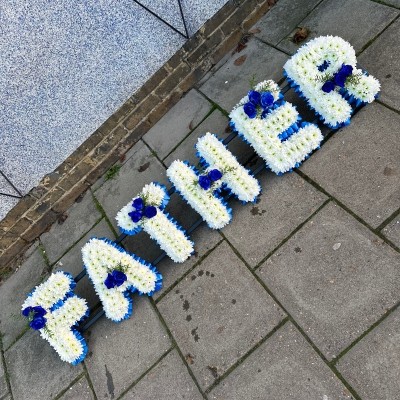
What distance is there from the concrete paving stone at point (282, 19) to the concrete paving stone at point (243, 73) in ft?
0.38

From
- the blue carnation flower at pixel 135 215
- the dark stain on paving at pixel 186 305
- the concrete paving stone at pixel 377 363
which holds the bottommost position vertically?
the concrete paving stone at pixel 377 363

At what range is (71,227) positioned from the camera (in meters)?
3.86

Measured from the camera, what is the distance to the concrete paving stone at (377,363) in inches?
85.8

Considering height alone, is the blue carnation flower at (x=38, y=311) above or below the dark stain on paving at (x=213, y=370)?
above

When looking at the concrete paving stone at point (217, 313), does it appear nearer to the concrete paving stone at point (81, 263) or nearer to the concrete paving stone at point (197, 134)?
the concrete paving stone at point (81, 263)

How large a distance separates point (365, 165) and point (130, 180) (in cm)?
203

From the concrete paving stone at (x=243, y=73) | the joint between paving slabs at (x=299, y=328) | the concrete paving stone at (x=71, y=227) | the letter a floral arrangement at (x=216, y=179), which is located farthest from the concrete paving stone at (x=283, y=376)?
the concrete paving stone at (x=243, y=73)

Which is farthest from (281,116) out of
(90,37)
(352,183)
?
(90,37)

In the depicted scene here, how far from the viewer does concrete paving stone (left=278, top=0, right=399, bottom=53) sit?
3363mm

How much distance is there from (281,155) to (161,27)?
170 cm

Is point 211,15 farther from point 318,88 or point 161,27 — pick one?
point 318,88

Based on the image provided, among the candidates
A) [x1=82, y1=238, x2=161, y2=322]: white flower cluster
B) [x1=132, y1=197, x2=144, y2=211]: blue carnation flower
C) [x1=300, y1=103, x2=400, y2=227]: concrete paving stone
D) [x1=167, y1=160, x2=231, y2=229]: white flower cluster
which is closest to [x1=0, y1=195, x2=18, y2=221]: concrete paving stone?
[x1=82, y1=238, x2=161, y2=322]: white flower cluster

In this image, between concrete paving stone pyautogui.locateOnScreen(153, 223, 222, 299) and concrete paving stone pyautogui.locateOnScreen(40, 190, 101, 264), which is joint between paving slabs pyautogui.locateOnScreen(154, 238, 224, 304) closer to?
concrete paving stone pyautogui.locateOnScreen(153, 223, 222, 299)

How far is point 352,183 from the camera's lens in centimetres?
279
